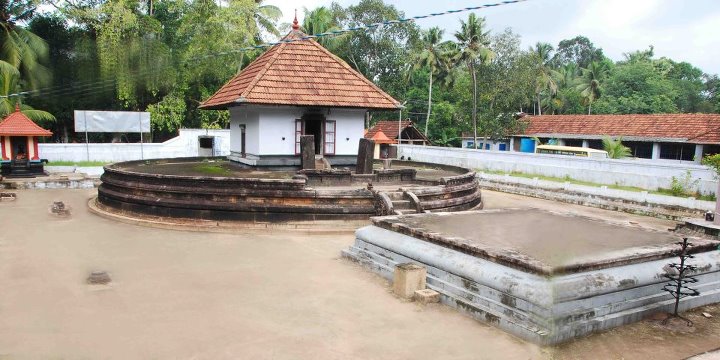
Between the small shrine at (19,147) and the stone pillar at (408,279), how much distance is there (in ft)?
50.6

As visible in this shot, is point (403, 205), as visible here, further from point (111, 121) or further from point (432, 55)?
point (432, 55)

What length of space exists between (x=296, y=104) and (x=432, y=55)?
2207 cm

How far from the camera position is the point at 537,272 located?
4.49 metres

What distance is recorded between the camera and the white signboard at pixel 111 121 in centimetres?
2012

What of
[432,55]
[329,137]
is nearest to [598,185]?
[329,137]

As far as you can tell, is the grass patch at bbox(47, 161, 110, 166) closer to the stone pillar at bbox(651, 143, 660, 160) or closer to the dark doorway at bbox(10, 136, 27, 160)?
the dark doorway at bbox(10, 136, 27, 160)

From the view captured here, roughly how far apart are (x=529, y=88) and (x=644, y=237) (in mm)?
23974

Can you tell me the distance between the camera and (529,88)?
93.8ft

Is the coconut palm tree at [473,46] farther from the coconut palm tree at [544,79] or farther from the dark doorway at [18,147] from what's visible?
the dark doorway at [18,147]

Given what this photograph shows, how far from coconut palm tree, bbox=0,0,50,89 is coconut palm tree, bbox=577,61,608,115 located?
1402 inches

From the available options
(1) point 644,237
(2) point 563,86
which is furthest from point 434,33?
(1) point 644,237

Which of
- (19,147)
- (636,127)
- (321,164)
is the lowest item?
(321,164)

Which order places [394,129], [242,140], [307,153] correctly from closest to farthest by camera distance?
[307,153] → [242,140] → [394,129]

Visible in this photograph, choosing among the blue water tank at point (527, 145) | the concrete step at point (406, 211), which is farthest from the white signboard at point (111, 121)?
the blue water tank at point (527, 145)
